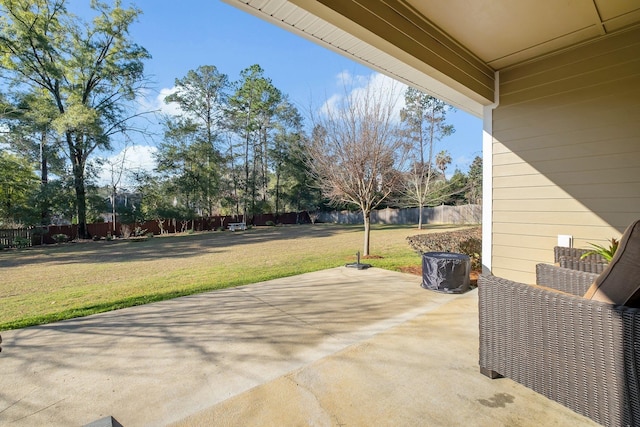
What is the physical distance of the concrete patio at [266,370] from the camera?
1444 mm

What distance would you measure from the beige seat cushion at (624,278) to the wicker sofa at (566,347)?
0.26ft

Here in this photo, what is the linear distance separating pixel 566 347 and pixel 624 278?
1.27 feet

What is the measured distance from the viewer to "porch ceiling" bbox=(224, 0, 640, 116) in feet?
5.98

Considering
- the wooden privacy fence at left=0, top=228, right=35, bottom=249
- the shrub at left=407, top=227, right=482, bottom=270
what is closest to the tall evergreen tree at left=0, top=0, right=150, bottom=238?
the wooden privacy fence at left=0, top=228, right=35, bottom=249

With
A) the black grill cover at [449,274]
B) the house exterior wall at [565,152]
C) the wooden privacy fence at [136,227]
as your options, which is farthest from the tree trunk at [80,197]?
the house exterior wall at [565,152]

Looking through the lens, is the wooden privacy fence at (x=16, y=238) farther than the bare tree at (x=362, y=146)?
Yes

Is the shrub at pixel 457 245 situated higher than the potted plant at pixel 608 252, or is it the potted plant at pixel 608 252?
the potted plant at pixel 608 252

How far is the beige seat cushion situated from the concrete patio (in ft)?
2.13

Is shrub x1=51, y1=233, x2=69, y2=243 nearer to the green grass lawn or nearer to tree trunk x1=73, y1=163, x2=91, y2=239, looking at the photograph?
tree trunk x1=73, y1=163, x2=91, y2=239

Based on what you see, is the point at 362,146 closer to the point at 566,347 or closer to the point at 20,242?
the point at 566,347

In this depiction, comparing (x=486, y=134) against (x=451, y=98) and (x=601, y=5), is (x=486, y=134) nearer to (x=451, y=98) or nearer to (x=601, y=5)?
(x=451, y=98)

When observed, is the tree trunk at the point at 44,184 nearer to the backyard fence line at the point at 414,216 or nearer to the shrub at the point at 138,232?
the shrub at the point at 138,232

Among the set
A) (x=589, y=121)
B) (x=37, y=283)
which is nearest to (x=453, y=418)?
(x=589, y=121)

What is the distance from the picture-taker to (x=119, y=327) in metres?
2.66
